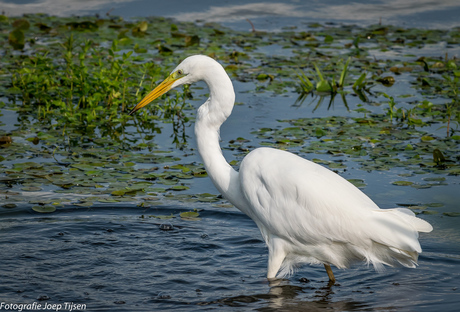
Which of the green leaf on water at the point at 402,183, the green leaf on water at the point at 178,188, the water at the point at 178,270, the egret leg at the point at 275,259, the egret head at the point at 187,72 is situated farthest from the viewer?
the green leaf on water at the point at 402,183

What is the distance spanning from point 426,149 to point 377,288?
2.62m

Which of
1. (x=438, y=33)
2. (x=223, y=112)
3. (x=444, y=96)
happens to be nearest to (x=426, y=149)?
(x=444, y=96)

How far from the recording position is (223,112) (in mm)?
4699

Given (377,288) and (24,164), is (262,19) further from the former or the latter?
(377,288)

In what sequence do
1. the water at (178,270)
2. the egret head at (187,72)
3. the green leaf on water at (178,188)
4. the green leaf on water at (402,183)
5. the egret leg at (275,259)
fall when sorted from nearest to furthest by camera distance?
the water at (178,270) < the egret leg at (275,259) < the egret head at (187,72) < the green leaf on water at (178,188) < the green leaf on water at (402,183)

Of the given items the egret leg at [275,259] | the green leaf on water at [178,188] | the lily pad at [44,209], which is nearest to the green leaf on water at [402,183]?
the egret leg at [275,259]

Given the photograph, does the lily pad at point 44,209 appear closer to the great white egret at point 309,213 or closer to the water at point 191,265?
the water at point 191,265

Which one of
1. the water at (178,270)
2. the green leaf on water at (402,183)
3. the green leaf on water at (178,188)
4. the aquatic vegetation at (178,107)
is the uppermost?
the aquatic vegetation at (178,107)

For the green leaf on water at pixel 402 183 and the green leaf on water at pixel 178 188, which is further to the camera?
the green leaf on water at pixel 402 183

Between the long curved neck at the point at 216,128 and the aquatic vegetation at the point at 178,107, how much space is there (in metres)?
1.00

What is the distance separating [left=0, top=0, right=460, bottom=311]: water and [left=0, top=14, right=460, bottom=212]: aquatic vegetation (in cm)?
18

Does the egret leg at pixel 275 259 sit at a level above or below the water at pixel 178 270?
above

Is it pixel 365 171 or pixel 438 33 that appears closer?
pixel 365 171

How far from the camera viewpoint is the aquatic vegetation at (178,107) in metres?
6.01
